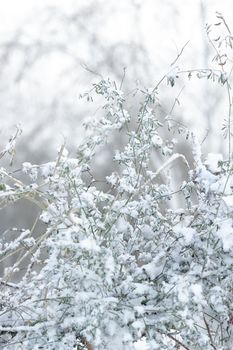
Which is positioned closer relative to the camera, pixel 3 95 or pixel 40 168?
pixel 40 168

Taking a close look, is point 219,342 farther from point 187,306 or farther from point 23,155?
point 23,155

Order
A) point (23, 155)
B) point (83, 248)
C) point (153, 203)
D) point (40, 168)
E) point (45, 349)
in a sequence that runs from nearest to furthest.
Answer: point (83, 248) < point (45, 349) < point (40, 168) < point (153, 203) < point (23, 155)

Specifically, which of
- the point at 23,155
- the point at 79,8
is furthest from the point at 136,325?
the point at 79,8

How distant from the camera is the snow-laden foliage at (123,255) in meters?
2.73

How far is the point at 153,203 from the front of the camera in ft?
10.8

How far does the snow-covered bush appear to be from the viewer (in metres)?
2.73

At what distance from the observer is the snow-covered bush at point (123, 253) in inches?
108

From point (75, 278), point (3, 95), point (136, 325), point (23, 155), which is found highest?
point (3, 95)

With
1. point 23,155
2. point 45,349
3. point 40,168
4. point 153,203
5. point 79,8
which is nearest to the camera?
point 45,349

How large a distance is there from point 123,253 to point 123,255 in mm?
115

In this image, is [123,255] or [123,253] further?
[123,253]

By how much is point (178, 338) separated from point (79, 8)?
15.7m

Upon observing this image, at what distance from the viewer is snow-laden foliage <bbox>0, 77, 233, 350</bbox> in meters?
2.73

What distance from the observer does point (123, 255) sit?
3037mm
